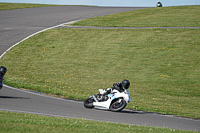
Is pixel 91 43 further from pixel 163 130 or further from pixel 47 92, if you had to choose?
pixel 163 130

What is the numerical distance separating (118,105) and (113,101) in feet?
0.96

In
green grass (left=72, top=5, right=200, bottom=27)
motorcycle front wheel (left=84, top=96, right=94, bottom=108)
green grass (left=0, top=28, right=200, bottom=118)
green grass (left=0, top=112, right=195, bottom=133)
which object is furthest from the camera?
green grass (left=72, top=5, right=200, bottom=27)

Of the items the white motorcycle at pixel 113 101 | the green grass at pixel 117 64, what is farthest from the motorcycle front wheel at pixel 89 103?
the green grass at pixel 117 64

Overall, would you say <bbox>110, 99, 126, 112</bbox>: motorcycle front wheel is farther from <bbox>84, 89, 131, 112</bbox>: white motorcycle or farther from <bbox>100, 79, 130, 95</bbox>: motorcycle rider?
<bbox>100, 79, 130, 95</bbox>: motorcycle rider

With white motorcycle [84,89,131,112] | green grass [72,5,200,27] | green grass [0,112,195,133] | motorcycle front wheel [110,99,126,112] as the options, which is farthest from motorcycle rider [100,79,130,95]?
green grass [72,5,200,27]

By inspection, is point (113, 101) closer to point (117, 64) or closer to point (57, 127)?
point (57, 127)

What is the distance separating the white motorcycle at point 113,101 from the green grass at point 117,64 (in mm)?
1906

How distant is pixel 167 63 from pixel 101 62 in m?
5.93

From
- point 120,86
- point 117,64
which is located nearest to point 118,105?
point 120,86

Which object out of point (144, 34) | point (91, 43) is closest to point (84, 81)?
point (91, 43)

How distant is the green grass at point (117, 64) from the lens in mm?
18062

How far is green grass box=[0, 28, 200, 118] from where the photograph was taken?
59.3 feet

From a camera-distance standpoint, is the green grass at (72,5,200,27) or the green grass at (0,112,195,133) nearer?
the green grass at (0,112,195,133)

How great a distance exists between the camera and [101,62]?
27062 mm
